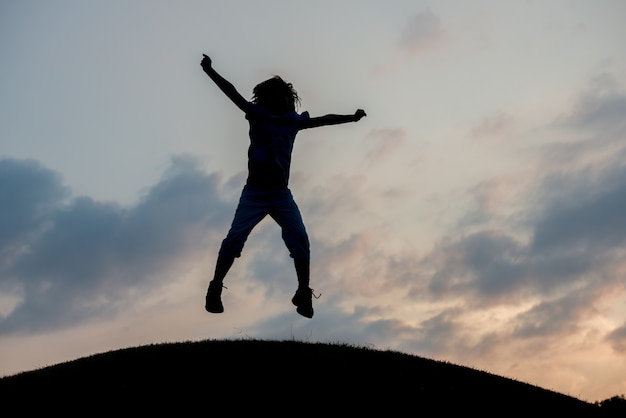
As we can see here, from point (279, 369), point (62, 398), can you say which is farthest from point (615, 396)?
point (62, 398)

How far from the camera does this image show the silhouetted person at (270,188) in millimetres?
10172

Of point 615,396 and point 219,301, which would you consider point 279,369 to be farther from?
point 615,396

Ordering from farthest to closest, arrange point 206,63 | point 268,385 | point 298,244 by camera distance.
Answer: point 298,244, point 206,63, point 268,385

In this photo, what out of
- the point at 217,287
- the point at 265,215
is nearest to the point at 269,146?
the point at 265,215

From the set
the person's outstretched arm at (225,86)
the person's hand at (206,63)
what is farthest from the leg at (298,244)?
the person's hand at (206,63)

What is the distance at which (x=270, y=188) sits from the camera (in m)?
10.3

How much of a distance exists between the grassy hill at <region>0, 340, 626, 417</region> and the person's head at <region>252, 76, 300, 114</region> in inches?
161

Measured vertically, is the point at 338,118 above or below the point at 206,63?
below

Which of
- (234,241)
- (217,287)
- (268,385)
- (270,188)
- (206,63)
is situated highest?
(206,63)

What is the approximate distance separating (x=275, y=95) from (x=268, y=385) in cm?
448

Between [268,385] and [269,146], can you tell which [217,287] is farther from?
[269,146]

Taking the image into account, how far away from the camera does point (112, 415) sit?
8.82m

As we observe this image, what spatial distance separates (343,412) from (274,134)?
415 centimetres

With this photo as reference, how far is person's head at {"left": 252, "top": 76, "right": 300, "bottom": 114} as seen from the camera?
1066 cm
